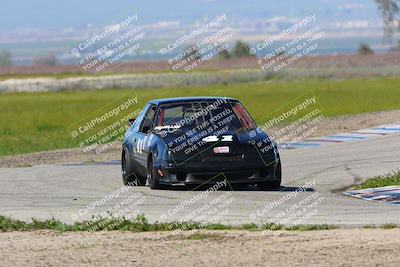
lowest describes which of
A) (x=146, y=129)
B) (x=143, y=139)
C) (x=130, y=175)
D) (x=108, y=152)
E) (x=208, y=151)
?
(x=108, y=152)

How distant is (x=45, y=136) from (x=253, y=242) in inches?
1082

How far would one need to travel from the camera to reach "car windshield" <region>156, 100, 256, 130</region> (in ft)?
64.6

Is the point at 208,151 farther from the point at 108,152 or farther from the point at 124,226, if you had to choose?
the point at 108,152

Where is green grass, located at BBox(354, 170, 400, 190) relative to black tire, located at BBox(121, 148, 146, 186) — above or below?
below

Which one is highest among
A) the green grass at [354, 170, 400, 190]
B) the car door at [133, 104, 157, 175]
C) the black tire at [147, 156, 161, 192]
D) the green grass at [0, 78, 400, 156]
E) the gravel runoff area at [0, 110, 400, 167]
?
the car door at [133, 104, 157, 175]

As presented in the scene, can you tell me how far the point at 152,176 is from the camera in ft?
63.8

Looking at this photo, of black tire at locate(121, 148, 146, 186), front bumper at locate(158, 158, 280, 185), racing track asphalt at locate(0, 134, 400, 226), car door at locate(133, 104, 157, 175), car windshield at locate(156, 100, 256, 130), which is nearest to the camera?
racing track asphalt at locate(0, 134, 400, 226)

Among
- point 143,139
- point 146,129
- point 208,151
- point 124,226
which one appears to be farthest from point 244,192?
point 124,226

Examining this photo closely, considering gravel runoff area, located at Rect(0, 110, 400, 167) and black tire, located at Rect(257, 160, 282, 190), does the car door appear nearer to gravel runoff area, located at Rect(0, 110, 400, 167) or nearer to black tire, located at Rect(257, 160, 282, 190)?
black tire, located at Rect(257, 160, 282, 190)

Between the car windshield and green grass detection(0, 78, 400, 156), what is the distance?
12284 mm

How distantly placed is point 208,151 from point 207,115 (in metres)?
0.96

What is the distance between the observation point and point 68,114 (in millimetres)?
52062

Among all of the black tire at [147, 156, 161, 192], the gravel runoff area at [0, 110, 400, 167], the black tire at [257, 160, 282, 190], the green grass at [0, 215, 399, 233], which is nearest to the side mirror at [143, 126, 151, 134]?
the black tire at [147, 156, 161, 192]

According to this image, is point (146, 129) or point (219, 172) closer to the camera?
point (219, 172)
